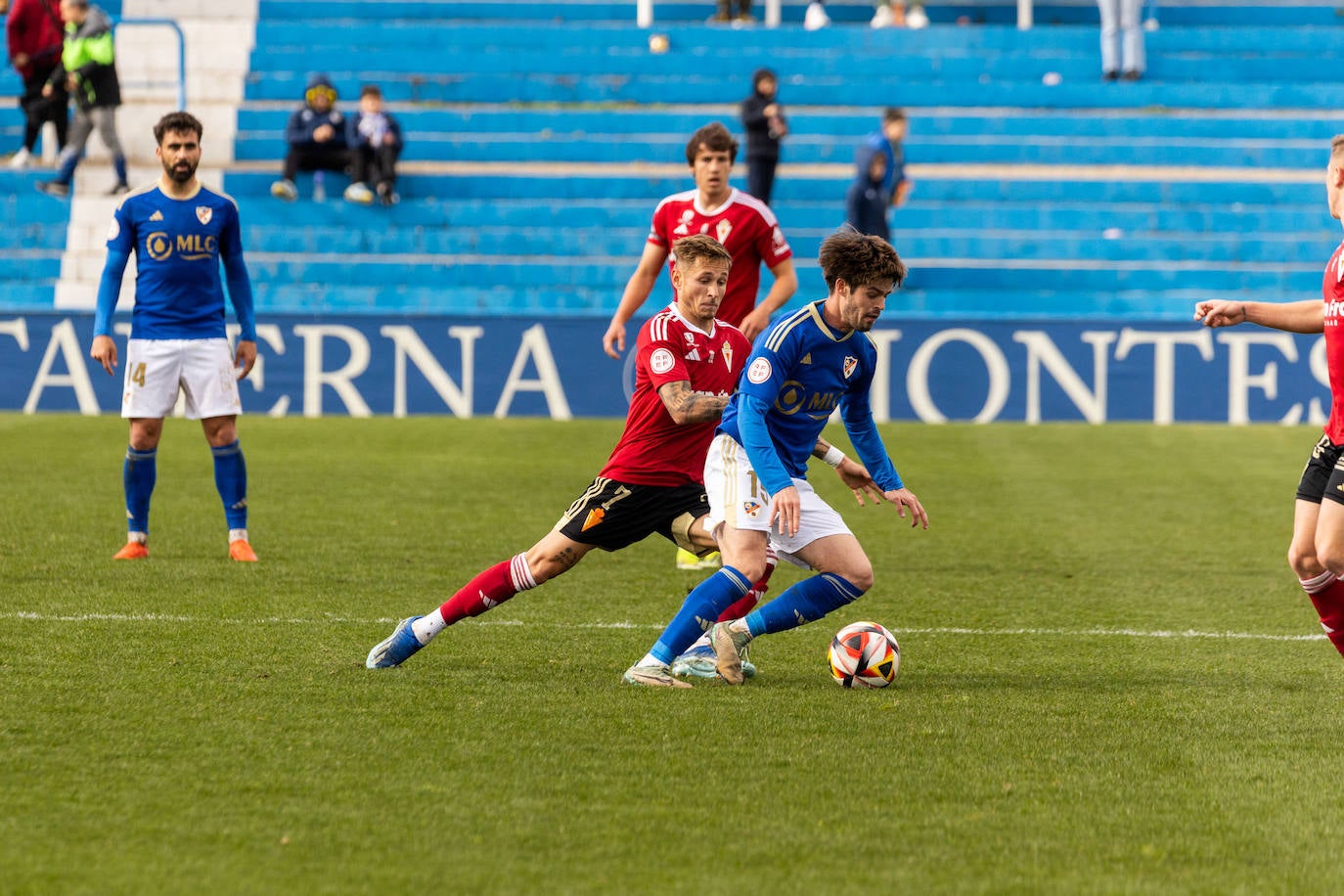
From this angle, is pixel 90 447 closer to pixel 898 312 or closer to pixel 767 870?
pixel 898 312

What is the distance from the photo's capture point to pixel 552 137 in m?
20.6

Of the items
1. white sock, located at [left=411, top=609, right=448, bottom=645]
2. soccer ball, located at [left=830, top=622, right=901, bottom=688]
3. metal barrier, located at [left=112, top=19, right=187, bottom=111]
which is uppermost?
metal barrier, located at [left=112, top=19, right=187, bottom=111]

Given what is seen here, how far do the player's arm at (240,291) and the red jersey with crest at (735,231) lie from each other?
5.87ft

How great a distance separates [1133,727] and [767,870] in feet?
5.41

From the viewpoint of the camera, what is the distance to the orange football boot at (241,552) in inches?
298

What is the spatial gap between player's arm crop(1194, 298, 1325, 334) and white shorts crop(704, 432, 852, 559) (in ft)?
4.00

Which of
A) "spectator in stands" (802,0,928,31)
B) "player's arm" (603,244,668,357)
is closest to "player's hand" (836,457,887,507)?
"player's arm" (603,244,668,357)

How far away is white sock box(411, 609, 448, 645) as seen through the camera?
5254 millimetres

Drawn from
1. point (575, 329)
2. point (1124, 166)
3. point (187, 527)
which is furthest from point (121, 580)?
point (1124, 166)

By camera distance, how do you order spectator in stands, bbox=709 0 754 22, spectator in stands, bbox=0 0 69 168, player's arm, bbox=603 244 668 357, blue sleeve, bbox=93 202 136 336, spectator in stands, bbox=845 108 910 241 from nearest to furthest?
blue sleeve, bbox=93 202 136 336, player's arm, bbox=603 244 668 357, spectator in stands, bbox=845 108 910 241, spectator in stands, bbox=0 0 69 168, spectator in stands, bbox=709 0 754 22

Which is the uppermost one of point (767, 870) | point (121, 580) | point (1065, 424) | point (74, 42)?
point (74, 42)

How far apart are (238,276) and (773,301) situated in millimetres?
2342

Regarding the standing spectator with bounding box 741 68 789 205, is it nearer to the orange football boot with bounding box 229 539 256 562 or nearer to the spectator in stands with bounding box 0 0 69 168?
the spectator in stands with bounding box 0 0 69 168

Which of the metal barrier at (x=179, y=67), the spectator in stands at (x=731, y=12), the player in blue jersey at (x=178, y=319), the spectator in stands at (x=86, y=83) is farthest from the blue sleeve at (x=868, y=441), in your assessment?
the spectator in stands at (x=731, y=12)
